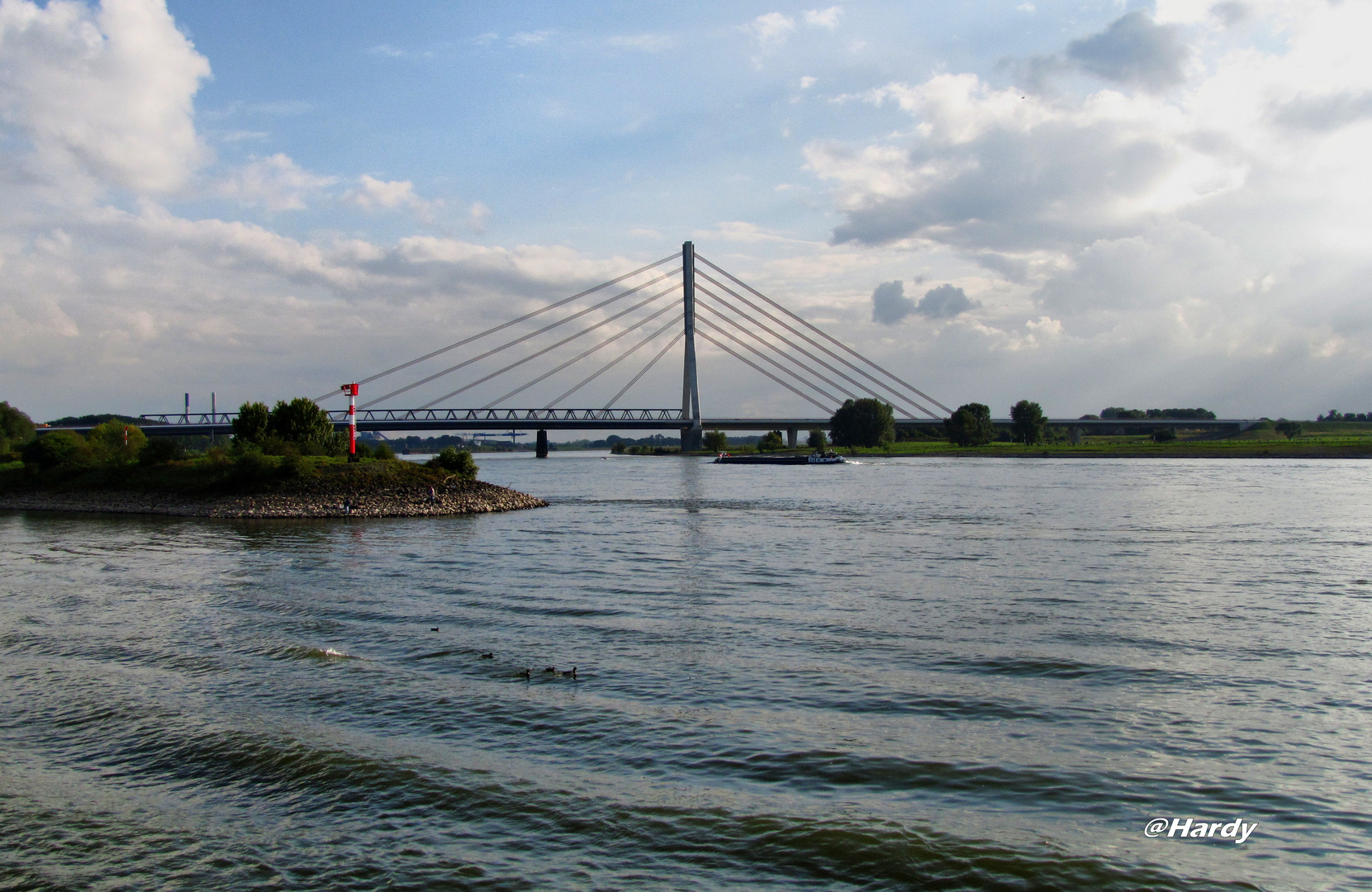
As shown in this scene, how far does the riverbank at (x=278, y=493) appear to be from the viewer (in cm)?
4284

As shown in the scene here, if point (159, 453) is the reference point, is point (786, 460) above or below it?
below

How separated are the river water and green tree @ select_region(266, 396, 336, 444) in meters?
33.7

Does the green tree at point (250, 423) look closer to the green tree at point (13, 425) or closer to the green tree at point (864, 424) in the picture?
the green tree at point (13, 425)

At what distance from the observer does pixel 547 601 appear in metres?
18.5

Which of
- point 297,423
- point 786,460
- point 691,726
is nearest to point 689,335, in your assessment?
point 786,460

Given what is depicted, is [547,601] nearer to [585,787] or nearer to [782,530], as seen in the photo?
[585,787]

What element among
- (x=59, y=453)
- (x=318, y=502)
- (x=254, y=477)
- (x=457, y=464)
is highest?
(x=59, y=453)

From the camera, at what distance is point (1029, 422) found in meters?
144

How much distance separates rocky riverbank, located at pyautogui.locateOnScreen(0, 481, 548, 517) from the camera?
42.3 metres

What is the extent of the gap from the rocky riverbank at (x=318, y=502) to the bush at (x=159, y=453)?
284 cm

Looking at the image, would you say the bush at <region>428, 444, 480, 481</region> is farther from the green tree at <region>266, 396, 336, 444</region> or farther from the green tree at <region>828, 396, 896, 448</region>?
the green tree at <region>828, 396, 896, 448</region>

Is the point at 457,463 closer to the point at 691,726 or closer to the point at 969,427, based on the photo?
the point at 691,726

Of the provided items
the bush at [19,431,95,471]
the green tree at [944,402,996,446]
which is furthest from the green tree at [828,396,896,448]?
the bush at [19,431,95,471]

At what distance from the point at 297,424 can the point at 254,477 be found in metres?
12.0
